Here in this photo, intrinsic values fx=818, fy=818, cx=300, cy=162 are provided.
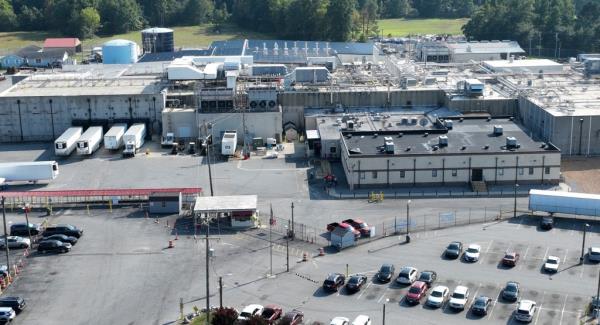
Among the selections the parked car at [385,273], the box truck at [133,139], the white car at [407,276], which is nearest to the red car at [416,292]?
the white car at [407,276]

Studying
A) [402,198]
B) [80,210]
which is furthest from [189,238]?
[402,198]

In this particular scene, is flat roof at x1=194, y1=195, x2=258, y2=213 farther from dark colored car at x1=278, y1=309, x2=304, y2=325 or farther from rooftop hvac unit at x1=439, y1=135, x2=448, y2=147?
rooftop hvac unit at x1=439, y1=135, x2=448, y2=147

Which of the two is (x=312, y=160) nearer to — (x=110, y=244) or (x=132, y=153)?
(x=132, y=153)

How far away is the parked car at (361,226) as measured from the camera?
37.5 metres

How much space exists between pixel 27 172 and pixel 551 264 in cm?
2895

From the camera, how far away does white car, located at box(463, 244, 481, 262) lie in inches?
1344

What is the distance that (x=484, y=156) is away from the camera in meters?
44.6

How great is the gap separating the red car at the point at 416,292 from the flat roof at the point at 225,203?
10.7 m

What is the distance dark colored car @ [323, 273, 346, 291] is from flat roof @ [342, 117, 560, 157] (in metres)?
13.6

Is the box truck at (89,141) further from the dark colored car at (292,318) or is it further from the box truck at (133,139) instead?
the dark colored car at (292,318)

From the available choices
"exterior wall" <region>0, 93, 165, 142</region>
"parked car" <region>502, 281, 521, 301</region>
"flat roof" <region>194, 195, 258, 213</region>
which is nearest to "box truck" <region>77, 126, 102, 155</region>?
"exterior wall" <region>0, 93, 165, 142</region>

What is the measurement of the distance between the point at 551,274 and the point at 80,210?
23.3 metres

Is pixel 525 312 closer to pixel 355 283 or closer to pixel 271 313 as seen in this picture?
pixel 355 283

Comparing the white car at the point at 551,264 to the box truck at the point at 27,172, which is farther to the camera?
the box truck at the point at 27,172
